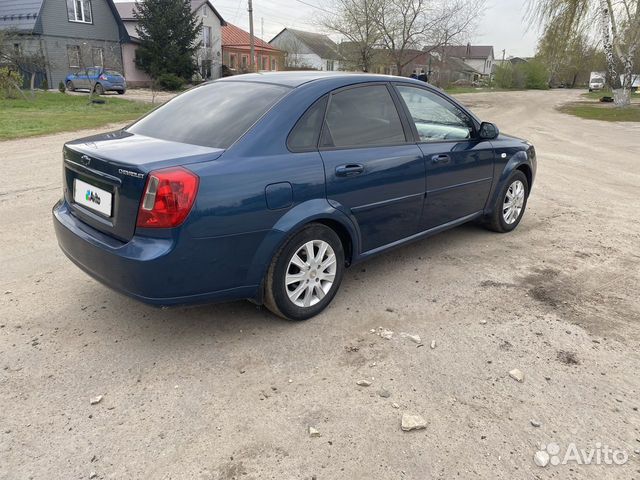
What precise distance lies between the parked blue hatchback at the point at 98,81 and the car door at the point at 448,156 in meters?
25.2

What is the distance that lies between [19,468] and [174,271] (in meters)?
1.17

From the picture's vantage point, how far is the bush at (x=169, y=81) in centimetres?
3369

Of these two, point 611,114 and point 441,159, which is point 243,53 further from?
point 441,159

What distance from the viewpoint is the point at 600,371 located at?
311 cm

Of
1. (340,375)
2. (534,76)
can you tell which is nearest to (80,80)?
(340,375)

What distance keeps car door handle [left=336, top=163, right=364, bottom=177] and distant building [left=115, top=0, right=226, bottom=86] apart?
3689 centimetres

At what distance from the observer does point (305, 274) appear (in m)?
3.53

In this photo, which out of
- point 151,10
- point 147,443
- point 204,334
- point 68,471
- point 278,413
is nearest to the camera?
point 68,471

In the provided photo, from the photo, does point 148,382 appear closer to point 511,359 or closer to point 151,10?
point 511,359

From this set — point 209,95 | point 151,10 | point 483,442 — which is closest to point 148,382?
point 483,442

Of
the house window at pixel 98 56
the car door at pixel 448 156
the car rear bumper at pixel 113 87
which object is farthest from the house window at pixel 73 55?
the car door at pixel 448 156

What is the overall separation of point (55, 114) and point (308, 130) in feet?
54.3

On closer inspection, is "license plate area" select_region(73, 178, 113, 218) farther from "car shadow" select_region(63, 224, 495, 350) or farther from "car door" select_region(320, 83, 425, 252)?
"car door" select_region(320, 83, 425, 252)
